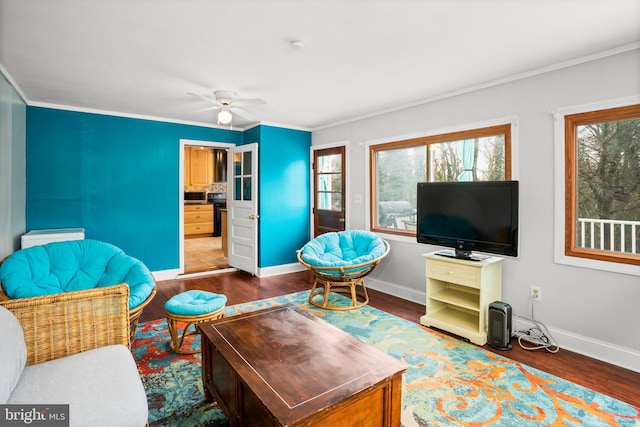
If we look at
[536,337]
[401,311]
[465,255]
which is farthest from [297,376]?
[536,337]

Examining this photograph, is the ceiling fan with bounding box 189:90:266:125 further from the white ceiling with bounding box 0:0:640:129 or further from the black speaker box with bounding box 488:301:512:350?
the black speaker box with bounding box 488:301:512:350

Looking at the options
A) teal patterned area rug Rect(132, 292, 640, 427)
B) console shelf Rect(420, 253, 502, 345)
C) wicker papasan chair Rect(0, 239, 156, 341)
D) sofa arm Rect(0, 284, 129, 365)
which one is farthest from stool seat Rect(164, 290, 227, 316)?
console shelf Rect(420, 253, 502, 345)

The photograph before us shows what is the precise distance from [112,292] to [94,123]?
3.68 meters

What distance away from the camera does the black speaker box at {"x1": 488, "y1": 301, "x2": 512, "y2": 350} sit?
2.78 metres

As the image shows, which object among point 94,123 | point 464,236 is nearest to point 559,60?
point 464,236

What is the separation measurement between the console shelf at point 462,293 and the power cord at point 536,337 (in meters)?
0.33

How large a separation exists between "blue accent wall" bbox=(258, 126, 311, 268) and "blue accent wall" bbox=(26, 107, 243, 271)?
3.86 ft

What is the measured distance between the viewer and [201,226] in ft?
29.7

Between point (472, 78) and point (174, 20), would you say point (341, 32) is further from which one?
point (472, 78)

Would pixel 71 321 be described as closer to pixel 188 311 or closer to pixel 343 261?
pixel 188 311

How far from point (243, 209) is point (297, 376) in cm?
418

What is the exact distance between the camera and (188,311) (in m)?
2.57

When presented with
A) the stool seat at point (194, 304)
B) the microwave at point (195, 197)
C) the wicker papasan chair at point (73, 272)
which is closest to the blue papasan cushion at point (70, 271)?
the wicker papasan chair at point (73, 272)

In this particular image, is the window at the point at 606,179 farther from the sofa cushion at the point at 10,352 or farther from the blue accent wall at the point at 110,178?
the blue accent wall at the point at 110,178
